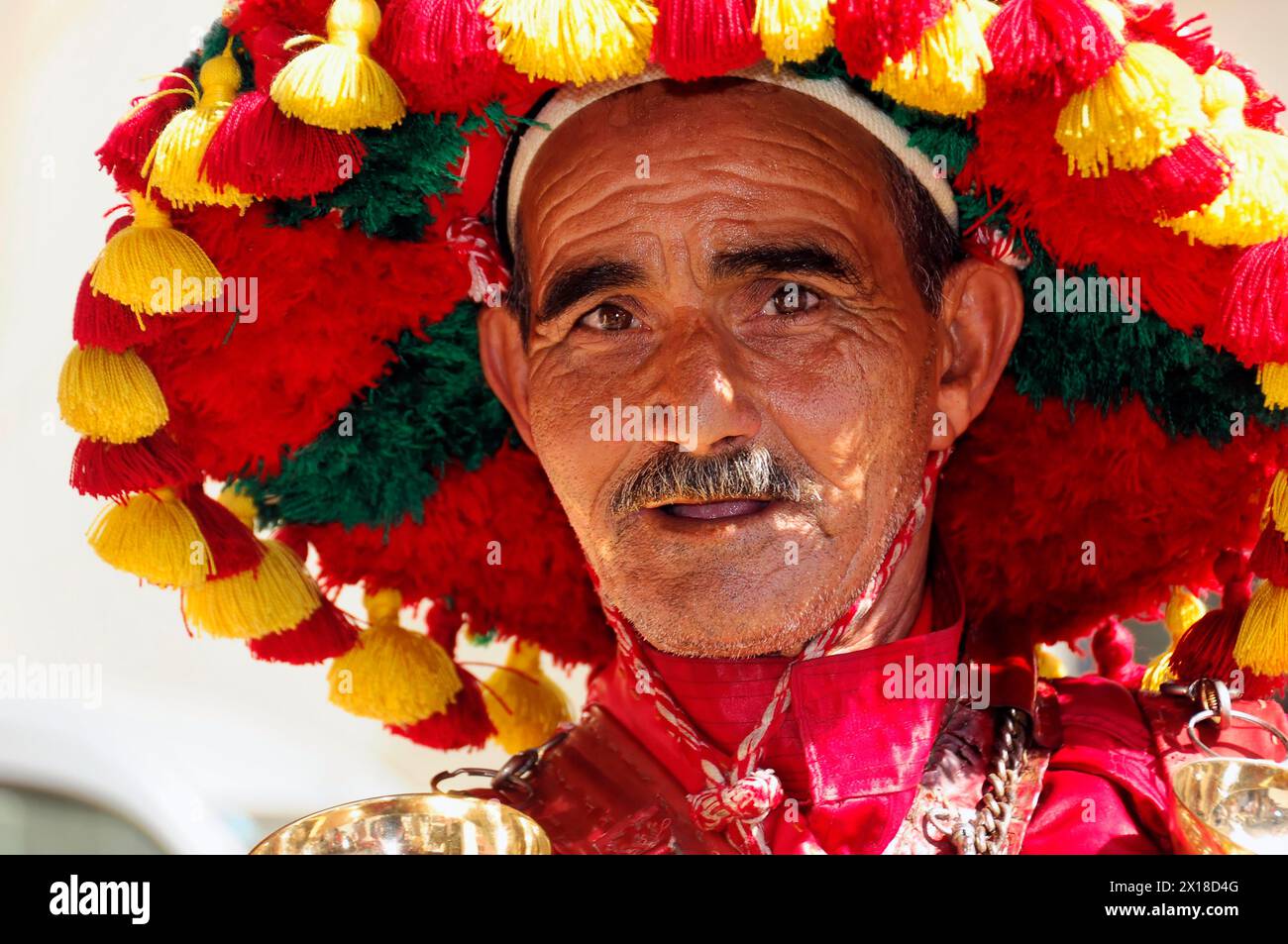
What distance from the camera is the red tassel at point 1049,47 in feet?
6.70

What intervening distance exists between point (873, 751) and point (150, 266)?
121 cm

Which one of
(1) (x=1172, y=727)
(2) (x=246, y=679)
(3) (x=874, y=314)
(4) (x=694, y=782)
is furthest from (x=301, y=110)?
(2) (x=246, y=679)

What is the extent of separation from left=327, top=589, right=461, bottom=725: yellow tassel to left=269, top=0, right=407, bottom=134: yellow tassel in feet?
3.24

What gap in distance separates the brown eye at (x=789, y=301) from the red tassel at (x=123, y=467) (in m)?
0.91

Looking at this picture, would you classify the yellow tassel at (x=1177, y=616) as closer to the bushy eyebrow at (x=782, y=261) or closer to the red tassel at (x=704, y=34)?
the bushy eyebrow at (x=782, y=261)

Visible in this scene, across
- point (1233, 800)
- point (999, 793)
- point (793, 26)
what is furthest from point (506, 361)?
point (1233, 800)

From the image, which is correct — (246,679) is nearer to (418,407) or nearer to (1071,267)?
(418,407)

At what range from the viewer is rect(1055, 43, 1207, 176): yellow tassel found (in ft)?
6.68

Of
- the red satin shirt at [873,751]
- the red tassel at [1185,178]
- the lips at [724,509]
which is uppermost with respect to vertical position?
the red tassel at [1185,178]

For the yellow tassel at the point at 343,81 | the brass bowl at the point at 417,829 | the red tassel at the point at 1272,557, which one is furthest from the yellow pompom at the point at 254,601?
the red tassel at the point at 1272,557

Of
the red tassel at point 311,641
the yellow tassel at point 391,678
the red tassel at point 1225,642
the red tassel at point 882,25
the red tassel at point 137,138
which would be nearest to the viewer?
the red tassel at point 882,25

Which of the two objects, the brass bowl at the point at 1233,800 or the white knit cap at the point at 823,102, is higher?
the white knit cap at the point at 823,102

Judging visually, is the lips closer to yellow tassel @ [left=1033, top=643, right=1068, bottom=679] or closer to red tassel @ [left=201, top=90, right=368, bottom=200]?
red tassel @ [left=201, top=90, right=368, bottom=200]

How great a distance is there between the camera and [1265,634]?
2.45 metres
